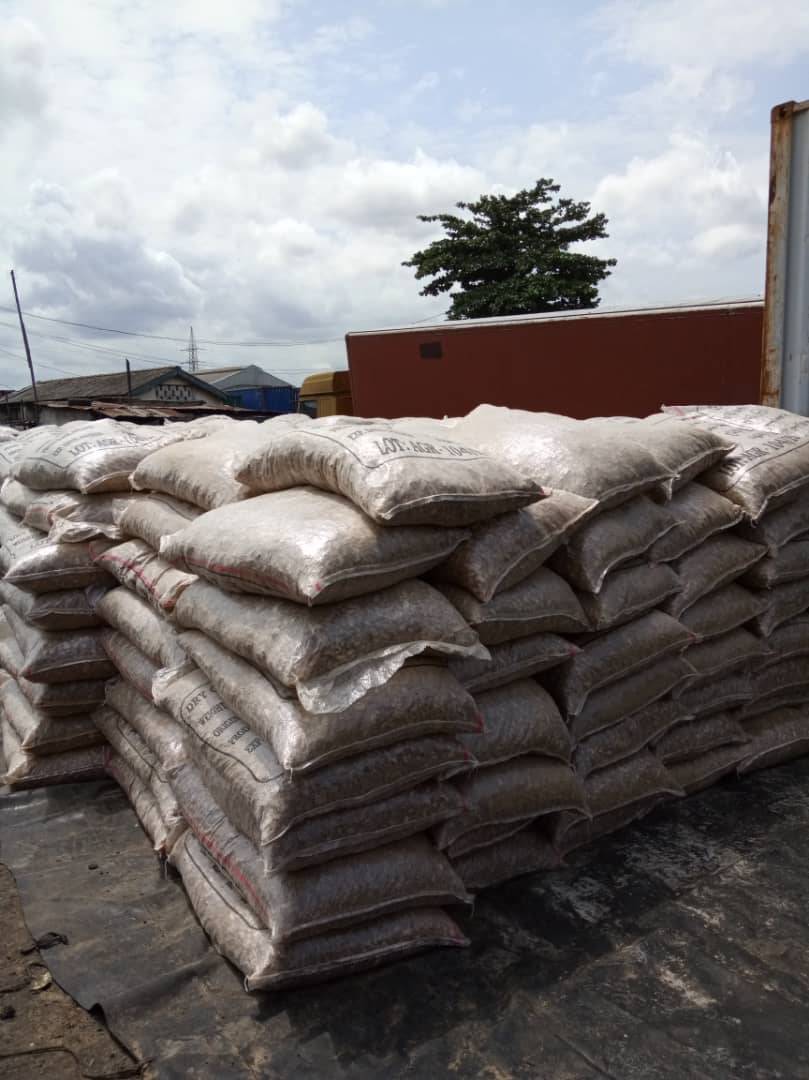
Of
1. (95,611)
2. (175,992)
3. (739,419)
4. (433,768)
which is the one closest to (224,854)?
(175,992)

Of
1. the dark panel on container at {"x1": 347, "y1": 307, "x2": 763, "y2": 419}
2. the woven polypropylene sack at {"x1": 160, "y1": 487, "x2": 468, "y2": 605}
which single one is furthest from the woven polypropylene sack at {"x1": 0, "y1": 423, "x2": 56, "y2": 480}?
the dark panel on container at {"x1": 347, "y1": 307, "x2": 763, "y2": 419}

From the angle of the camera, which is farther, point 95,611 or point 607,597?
point 95,611

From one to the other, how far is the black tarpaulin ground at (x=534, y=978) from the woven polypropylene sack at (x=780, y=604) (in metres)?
0.69

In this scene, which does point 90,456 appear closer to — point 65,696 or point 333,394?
point 65,696

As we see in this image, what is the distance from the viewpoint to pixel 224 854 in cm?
219

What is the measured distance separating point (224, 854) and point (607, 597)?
1.35m

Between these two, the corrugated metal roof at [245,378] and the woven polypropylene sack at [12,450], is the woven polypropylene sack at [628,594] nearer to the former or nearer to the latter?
the woven polypropylene sack at [12,450]

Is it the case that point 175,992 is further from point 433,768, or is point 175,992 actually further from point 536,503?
point 536,503

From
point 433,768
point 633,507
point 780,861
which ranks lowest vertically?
point 780,861

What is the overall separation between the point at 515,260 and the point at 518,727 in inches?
836

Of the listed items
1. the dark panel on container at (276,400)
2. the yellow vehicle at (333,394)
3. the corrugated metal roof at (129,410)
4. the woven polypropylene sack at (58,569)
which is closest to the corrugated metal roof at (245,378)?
the dark panel on container at (276,400)

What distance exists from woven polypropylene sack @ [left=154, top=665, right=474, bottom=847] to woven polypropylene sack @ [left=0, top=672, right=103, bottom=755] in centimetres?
128

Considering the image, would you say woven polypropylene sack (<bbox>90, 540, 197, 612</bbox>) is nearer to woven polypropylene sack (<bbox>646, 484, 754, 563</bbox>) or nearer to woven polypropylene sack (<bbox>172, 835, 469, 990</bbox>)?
woven polypropylene sack (<bbox>172, 835, 469, 990</bbox>)

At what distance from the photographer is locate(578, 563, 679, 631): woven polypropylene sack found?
2.53m
